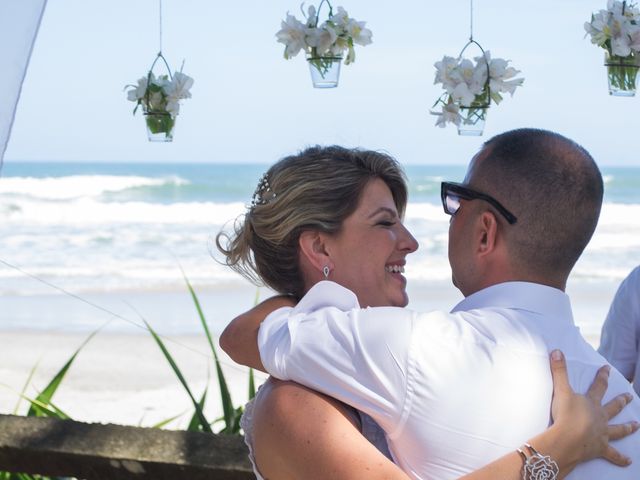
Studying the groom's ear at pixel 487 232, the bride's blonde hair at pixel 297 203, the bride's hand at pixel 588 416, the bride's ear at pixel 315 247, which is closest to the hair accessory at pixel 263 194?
the bride's blonde hair at pixel 297 203

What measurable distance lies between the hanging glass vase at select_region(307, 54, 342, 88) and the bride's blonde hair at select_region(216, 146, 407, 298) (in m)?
1.55

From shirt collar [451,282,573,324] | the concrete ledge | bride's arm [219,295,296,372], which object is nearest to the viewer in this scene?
shirt collar [451,282,573,324]

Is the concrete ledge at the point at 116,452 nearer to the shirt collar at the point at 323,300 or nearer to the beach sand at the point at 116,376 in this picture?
the shirt collar at the point at 323,300

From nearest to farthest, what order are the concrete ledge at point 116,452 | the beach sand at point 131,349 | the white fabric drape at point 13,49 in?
the white fabric drape at point 13,49 → the concrete ledge at point 116,452 → the beach sand at point 131,349

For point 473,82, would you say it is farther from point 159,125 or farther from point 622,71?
point 159,125

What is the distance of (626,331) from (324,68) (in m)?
1.50

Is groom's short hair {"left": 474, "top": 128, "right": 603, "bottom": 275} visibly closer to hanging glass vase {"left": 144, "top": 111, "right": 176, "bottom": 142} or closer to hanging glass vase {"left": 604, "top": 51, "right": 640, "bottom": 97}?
hanging glass vase {"left": 604, "top": 51, "right": 640, "bottom": 97}

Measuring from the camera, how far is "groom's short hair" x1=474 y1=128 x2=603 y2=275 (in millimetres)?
1675

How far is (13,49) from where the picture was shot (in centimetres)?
253

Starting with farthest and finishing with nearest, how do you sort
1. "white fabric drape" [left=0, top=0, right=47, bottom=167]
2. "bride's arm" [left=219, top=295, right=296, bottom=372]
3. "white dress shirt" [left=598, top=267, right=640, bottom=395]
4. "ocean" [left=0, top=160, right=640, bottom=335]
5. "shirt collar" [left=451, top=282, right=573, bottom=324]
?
"ocean" [left=0, top=160, right=640, bottom=335] < "white dress shirt" [left=598, top=267, right=640, bottom=395] < "white fabric drape" [left=0, top=0, right=47, bottom=167] < "bride's arm" [left=219, top=295, right=296, bottom=372] < "shirt collar" [left=451, top=282, right=573, bottom=324]

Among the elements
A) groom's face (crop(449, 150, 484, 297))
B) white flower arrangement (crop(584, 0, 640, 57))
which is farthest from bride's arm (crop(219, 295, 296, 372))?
white flower arrangement (crop(584, 0, 640, 57))

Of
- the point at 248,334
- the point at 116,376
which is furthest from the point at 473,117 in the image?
the point at 116,376

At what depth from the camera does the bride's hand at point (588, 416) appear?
1528 mm

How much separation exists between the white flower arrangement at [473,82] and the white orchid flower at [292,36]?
0.49 m
